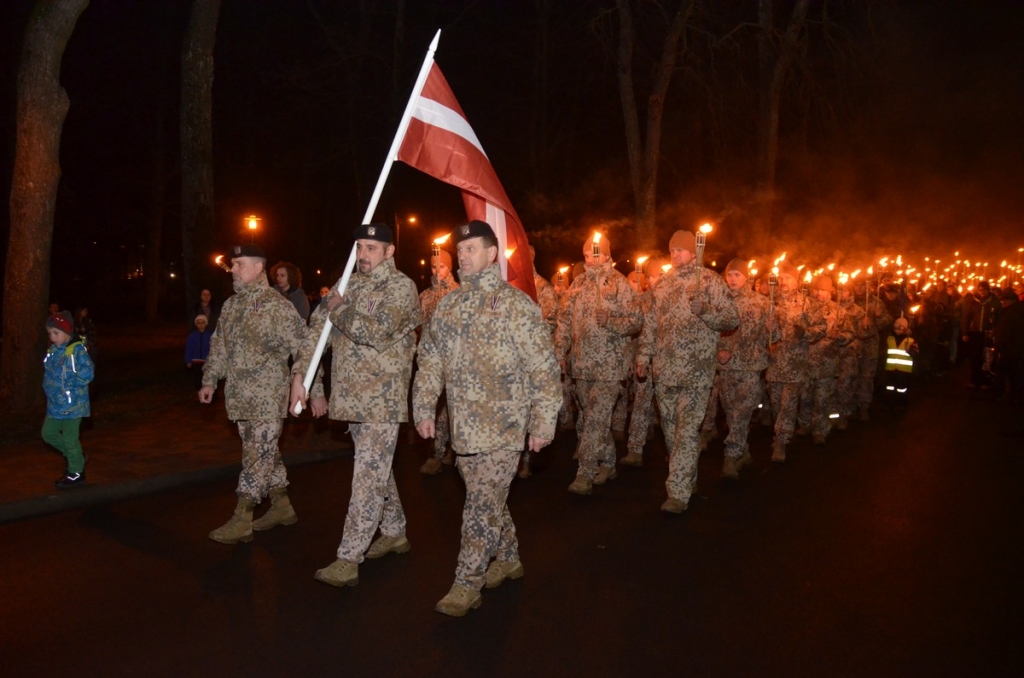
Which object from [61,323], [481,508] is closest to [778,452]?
[481,508]

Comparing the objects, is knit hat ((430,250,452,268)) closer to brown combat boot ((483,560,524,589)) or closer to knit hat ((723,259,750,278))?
knit hat ((723,259,750,278))

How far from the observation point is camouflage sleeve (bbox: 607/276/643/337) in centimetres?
809

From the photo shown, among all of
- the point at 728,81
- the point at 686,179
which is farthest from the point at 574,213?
the point at 728,81

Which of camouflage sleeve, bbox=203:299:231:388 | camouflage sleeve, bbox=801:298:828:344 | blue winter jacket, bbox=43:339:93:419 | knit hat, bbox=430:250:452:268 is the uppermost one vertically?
knit hat, bbox=430:250:452:268

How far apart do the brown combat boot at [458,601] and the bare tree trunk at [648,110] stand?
16.2 m

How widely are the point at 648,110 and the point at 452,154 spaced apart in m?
15.5

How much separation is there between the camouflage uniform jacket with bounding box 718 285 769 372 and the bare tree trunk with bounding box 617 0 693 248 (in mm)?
11324

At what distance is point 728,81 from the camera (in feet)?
77.6

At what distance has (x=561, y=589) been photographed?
581cm

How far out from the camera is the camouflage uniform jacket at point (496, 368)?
510 centimetres

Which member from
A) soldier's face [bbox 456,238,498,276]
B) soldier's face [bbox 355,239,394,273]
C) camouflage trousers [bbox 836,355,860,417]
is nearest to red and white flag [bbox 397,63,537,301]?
soldier's face [bbox 355,239,394,273]

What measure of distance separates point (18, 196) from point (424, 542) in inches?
322

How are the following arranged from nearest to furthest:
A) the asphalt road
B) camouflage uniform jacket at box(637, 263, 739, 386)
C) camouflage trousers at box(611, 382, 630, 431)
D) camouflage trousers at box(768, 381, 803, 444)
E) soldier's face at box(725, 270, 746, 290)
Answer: the asphalt road, camouflage uniform jacket at box(637, 263, 739, 386), soldier's face at box(725, 270, 746, 290), camouflage trousers at box(768, 381, 803, 444), camouflage trousers at box(611, 382, 630, 431)

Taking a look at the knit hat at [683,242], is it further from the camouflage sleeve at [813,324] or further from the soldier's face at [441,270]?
the camouflage sleeve at [813,324]
